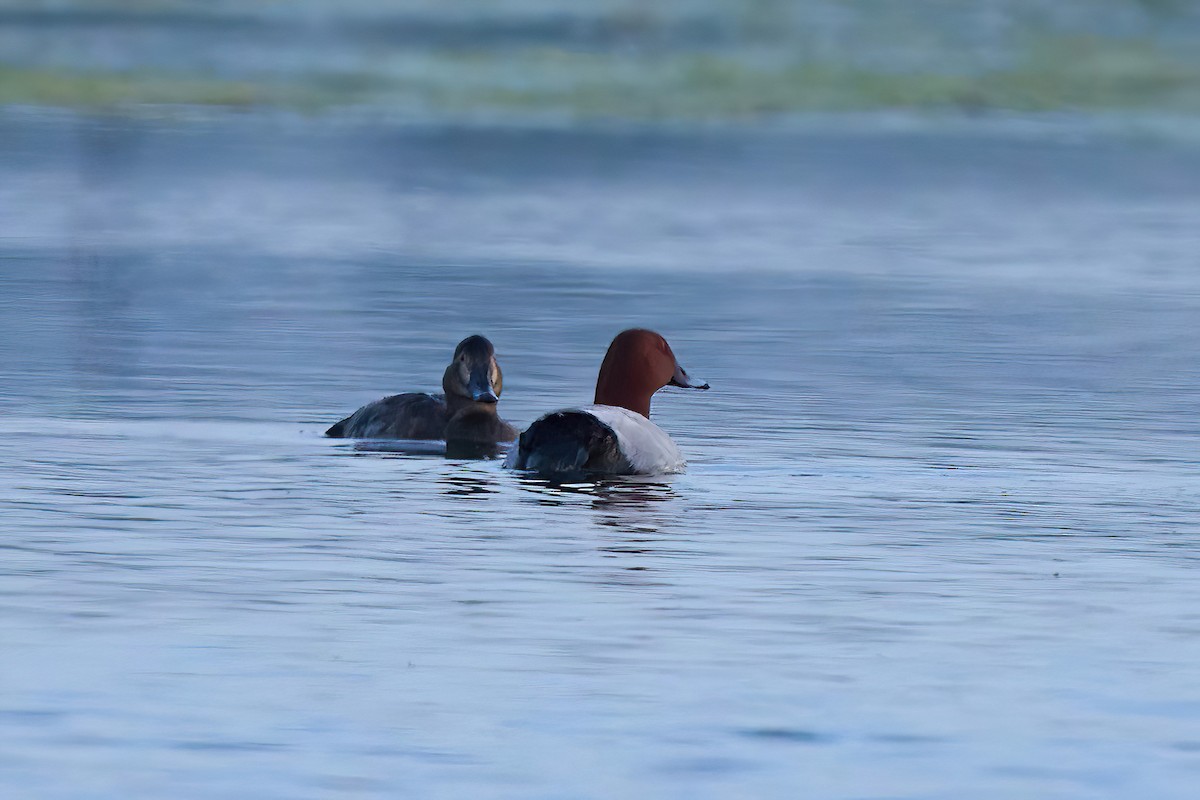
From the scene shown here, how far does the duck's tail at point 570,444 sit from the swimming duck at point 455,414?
4.39 feet

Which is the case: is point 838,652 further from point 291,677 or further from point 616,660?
point 291,677

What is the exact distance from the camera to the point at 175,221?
121 feet

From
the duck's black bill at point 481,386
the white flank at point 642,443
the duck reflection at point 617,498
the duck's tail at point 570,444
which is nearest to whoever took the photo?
the duck reflection at point 617,498

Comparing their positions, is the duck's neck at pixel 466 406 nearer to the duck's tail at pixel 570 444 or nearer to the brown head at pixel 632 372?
the brown head at pixel 632 372

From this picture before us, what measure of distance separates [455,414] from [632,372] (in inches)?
38.4

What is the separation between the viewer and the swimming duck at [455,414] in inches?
537

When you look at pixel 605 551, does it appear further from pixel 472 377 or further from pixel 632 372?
pixel 472 377

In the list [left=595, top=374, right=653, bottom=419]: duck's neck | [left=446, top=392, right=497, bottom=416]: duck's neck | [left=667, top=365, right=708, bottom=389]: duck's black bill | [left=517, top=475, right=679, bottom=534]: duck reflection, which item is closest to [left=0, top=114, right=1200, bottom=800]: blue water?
[left=517, top=475, right=679, bottom=534]: duck reflection

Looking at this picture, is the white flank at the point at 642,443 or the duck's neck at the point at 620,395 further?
the duck's neck at the point at 620,395

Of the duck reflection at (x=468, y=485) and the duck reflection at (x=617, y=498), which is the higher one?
the duck reflection at (x=468, y=485)

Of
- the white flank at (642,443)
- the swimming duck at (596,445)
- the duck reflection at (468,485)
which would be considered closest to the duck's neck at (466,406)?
the swimming duck at (596,445)

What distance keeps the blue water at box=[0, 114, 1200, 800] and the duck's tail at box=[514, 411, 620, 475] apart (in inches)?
11.8

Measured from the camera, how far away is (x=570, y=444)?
12195mm

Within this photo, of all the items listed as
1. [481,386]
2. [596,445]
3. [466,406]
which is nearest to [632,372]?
[481,386]
